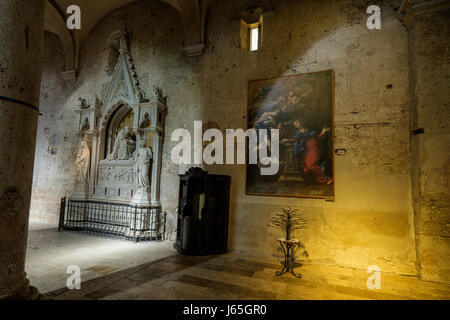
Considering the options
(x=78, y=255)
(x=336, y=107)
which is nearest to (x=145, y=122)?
(x=78, y=255)

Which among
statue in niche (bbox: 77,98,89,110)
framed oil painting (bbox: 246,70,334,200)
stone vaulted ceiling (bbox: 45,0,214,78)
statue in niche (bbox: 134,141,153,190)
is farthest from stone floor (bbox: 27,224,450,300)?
stone vaulted ceiling (bbox: 45,0,214,78)

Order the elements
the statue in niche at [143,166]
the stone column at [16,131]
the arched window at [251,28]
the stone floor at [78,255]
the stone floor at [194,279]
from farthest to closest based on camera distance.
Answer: the statue in niche at [143,166] → the arched window at [251,28] → the stone floor at [78,255] → the stone floor at [194,279] → the stone column at [16,131]

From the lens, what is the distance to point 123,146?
23.3 feet

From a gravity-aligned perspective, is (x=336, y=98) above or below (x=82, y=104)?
below

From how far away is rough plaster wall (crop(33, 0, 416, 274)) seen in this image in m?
4.46

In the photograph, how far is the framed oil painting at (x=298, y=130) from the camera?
16.2 ft

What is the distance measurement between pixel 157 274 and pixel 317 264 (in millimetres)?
3111

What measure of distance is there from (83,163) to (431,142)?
8.74 m

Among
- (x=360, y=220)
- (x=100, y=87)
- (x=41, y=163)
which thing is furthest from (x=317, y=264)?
(x=41, y=163)

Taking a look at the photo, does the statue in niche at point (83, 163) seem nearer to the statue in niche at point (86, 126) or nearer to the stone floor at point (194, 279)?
the statue in niche at point (86, 126)

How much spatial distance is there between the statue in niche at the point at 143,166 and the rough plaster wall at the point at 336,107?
0.43m

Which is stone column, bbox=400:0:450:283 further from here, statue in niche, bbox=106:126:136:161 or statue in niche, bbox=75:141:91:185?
statue in niche, bbox=75:141:91:185

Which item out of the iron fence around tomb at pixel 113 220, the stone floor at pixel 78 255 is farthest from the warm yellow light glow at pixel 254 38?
the stone floor at pixel 78 255

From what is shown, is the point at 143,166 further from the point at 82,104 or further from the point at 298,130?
the point at 298,130
